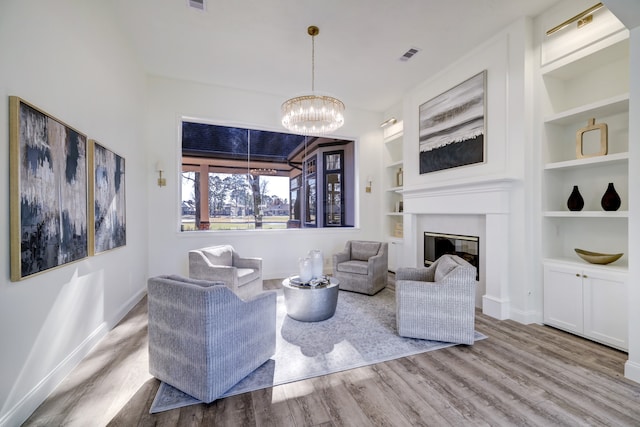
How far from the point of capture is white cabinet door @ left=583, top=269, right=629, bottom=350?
8.29ft

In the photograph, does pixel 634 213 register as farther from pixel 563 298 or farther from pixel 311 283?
pixel 311 283

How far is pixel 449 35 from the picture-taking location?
11.5ft

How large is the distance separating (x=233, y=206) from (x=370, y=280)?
9.25 feet

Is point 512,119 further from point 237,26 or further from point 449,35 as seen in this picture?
point 237,26

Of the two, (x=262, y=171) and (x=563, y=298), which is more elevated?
(x=262, y=171)

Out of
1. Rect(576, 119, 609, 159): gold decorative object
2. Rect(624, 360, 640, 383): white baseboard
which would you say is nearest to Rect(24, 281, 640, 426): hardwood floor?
Rect(624, 360, 640, 383): white baseboard

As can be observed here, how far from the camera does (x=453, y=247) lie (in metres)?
4.32

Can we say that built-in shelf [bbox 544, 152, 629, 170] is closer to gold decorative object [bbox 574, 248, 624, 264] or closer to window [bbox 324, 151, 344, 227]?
gold decorative object [bbox 574, 248, 624, 264]

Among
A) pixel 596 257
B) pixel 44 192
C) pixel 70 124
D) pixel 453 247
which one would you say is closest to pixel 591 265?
pixel 596 257

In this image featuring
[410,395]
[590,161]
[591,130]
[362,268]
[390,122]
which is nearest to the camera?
[410,395]

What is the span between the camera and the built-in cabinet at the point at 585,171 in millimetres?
2625

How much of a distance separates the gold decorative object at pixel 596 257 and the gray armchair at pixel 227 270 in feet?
12.4

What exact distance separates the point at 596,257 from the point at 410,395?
2371mm

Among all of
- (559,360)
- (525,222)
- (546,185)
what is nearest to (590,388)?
(559,360)
